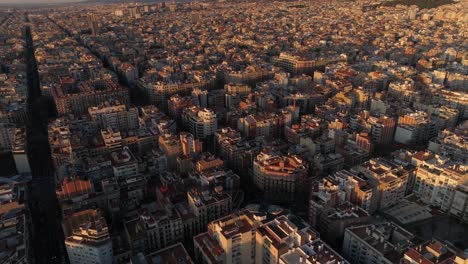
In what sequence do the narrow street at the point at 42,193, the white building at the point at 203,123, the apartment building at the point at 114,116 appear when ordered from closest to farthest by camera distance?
the narrow street at the point at 42,193 < the white building at the point at 203,123 < the apartment building at the point at 114,116

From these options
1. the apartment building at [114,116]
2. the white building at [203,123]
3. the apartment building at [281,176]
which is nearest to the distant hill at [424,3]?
the white building at [203,123]

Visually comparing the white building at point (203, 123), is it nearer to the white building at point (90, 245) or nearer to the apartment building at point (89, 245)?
the apartment building at point (89, 245)

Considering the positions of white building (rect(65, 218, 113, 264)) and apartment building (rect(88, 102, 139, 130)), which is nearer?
white building (rect(65, 218, 113, 264))

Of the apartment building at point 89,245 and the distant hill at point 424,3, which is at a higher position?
the distant hill at point 424,3

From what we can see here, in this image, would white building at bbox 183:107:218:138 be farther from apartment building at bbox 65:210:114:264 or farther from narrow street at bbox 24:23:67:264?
apartment building at bbox 65:210:114:264

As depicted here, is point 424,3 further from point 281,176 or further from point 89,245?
point 89,245

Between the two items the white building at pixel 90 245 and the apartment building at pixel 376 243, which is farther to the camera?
the white building at pixel 90 245

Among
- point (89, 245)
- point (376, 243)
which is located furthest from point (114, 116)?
point (376, 243)

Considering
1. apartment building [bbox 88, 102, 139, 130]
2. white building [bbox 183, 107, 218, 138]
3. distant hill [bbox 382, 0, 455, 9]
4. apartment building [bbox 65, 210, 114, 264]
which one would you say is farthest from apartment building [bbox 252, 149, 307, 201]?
distant hill [bbox 382, 0, 455, 9]

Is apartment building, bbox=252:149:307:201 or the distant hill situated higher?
the distant hill

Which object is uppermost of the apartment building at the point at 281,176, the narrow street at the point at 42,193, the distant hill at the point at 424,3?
the distant hill at the point at 424,3

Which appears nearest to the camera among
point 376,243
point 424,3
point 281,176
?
point 376,243
